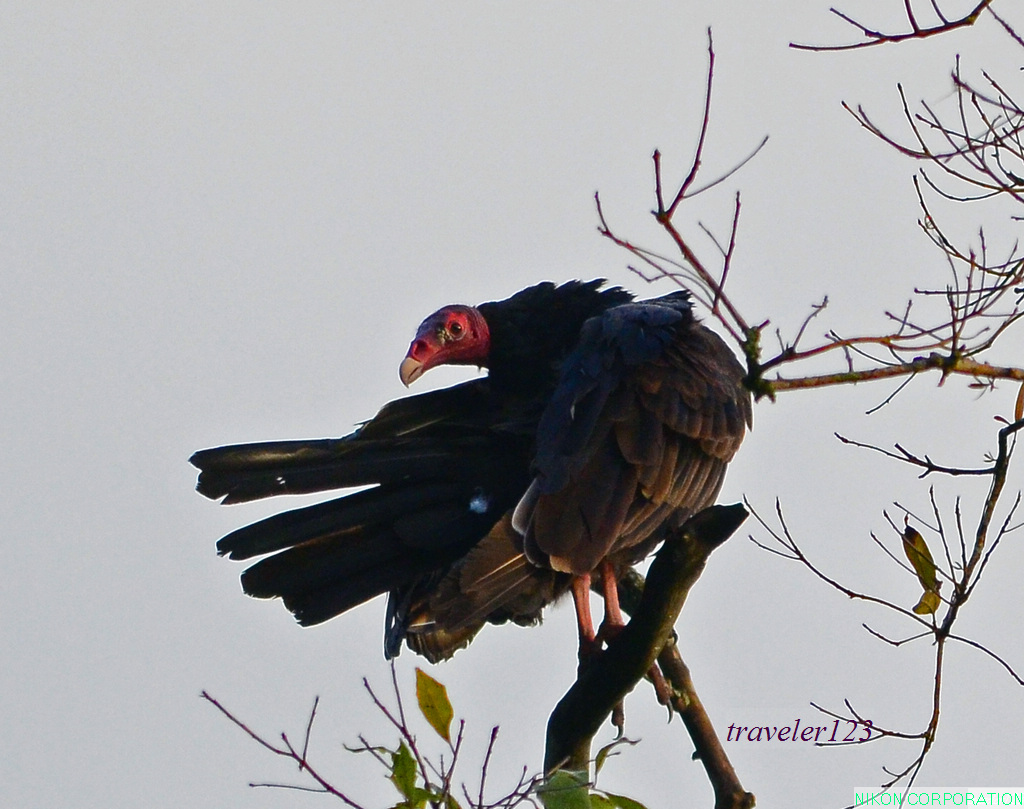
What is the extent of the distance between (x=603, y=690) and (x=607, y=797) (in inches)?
15.7

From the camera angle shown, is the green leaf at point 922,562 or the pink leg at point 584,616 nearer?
the green leaf at point 922,562

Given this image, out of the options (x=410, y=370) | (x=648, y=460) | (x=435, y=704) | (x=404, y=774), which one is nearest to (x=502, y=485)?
(x=648, y=460)

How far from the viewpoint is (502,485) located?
424cm

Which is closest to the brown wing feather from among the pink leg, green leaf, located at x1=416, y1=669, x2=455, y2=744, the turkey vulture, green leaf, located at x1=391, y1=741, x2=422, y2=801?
the turkey vulture

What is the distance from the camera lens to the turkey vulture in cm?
390

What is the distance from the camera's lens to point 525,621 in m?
4.58

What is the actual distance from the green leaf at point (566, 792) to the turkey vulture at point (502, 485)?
84cm

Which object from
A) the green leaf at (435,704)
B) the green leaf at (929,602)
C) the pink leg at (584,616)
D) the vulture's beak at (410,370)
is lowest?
the green leaf at (435,704)

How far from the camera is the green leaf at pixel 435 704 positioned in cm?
316

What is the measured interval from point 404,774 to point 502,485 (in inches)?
55.0

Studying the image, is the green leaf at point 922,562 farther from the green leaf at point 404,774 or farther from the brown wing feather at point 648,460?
the green leaf at point 404,774

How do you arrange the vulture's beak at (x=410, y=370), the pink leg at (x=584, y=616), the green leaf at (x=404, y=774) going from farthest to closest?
the vulture's beak at (x=410, y=370) → the pink leg at (x=584, y=616) → the green leaf at (x=404, y=774)

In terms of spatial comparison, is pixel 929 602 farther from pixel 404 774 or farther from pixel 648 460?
pixel 404 774

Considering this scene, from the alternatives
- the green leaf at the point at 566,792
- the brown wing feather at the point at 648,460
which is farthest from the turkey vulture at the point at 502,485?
the green leaf at the point at 566,792
